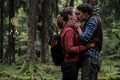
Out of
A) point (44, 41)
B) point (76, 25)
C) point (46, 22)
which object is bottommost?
point (44, 41)

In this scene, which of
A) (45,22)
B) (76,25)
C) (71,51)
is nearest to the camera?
(71,51)

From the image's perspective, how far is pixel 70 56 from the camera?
3051 millimetres

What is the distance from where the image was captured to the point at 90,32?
295 cm

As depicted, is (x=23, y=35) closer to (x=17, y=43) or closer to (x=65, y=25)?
(x=17, y=43)

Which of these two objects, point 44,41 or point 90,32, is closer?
point 90,32

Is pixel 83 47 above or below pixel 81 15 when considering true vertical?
below

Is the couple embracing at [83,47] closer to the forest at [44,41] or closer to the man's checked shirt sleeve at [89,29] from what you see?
the man's checked shirt sleeve at [89,29]

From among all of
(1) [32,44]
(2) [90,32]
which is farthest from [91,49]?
(1) [32,44]

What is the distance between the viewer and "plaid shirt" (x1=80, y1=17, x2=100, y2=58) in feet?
9.61

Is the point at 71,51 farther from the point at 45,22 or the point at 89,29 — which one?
the point at 45,22

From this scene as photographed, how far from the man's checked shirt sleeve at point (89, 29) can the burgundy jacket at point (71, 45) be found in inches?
6.4

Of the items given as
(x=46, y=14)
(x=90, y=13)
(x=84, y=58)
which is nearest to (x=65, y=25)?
(x=90, y=13)

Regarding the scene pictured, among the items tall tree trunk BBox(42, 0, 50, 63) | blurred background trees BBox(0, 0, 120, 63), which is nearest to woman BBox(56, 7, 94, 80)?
blurred background trees BBox(0, 0, 120, 63)

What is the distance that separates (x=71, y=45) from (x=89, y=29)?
1.43 ft
